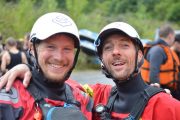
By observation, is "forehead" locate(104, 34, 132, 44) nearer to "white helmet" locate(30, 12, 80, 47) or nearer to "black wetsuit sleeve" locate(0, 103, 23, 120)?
"white helmet" locate(30, 12, 80, 47)

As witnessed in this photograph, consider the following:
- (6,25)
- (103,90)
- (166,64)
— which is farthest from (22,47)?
(6,25)

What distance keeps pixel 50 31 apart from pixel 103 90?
78 cm

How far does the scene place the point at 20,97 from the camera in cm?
289

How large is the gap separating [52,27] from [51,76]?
35cm

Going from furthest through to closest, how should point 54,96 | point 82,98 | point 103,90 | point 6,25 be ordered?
1. point 6,25
2. point 103,90
3. point 82,98
4. point 54,96

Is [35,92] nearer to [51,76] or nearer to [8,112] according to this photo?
[51,76]

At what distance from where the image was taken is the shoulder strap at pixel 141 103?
295cm

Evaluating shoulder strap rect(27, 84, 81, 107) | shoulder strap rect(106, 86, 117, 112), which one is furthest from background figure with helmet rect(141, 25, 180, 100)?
shoulder strap rect(27, 84, 81, 107)

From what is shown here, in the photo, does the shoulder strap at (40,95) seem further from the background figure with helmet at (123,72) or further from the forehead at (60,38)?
the forehead at (60,38)

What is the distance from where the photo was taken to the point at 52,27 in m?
3.00

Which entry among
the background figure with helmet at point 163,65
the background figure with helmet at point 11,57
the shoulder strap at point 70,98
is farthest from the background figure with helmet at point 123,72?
the background figure with helmet at point 11,57

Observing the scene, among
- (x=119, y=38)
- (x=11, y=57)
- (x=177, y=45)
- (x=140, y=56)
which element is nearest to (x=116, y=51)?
(x=119, y=38)

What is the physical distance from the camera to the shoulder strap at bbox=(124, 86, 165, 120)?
2948 millimetres

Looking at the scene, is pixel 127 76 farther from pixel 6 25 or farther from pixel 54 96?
pixel 6 25
